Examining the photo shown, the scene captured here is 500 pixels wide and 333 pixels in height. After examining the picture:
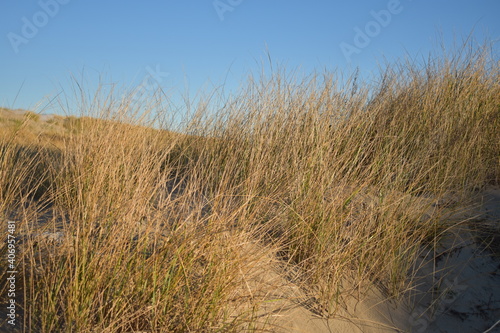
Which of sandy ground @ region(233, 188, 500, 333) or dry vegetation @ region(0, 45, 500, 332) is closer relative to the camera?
dry vegetation @ region(0, 45, 500, 332)

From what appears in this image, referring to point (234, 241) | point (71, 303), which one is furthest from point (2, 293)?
point (234, 241)

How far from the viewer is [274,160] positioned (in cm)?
285

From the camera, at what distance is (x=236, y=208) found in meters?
2.01

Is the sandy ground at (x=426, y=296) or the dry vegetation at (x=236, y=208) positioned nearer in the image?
the dry vegetation at (x=236, y=208)

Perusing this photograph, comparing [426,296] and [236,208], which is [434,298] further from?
[236,208]

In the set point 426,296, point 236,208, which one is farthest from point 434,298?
point 236,208

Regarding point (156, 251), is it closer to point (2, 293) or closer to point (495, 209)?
point (2, 293)

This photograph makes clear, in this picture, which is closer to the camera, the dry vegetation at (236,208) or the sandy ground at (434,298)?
the dry vegetation at (236,208)

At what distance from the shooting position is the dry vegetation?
1483mm

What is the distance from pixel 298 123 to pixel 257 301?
1772mm

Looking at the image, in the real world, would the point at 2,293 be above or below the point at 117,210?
below

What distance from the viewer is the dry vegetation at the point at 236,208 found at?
1.48m

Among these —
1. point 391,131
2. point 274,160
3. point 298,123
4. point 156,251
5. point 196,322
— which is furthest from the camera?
point 391,131

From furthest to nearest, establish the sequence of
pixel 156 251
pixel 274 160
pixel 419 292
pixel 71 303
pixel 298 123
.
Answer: pixel 298 123 < pixel 274 160 < pixel 419 292 < pixel 156 251 < pixel 71 303
